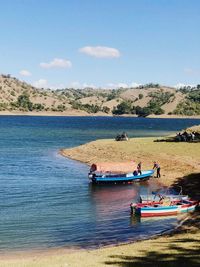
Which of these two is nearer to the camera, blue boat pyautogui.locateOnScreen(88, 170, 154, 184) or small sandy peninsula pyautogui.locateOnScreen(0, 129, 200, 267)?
small sandy peninsula pyautogui.locateOnScreen(0, 129, 200, 267)

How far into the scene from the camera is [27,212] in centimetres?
4144

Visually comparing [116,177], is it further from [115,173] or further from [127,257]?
[127,257]

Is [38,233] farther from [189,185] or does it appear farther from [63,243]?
[189,185]

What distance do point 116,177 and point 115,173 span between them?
99.1 inches

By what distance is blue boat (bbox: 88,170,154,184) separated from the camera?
187ft

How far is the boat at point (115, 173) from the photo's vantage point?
57.4m

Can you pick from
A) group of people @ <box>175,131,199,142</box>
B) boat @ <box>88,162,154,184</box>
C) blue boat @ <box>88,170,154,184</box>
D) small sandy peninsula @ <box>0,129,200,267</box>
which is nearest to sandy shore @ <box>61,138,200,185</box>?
blue boat @ <box>88,170,154,184</box>

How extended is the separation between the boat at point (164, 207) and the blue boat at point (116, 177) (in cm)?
1474

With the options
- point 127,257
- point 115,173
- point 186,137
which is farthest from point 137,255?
point 186,137

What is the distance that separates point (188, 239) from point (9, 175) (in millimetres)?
37665

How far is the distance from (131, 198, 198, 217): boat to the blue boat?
14744 millimetres

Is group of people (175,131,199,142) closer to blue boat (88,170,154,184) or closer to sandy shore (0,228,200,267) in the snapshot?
blue boat (88,170,154,184)

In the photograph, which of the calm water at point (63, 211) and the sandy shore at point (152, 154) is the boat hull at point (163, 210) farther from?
the sandy shore at point (152, 154)

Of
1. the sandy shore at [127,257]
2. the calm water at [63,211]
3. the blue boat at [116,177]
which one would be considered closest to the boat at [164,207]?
the calm water at [63,211]
